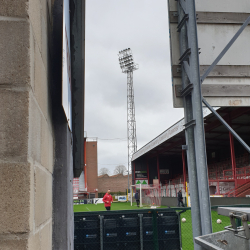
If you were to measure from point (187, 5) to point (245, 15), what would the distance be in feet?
3.89

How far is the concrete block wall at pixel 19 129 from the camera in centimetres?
143

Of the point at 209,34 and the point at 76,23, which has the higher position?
the point at 209,34

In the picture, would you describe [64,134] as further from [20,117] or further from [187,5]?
[187,5]

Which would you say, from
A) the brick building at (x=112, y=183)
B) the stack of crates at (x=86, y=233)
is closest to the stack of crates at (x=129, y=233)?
the stack of crates at (x=86, y=233)

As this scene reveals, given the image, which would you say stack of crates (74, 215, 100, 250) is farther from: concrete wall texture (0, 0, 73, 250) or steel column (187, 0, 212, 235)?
concrete wall texture (0, 0, 73, 250)

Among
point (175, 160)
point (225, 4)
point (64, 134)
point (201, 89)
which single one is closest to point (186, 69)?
point (201, 89)

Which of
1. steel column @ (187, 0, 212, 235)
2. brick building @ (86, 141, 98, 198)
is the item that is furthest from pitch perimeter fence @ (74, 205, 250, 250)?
brick building @ (86, 141, 98, 198)

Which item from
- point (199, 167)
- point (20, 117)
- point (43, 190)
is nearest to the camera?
point (20, 117)

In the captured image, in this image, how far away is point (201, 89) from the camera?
17.9 feet

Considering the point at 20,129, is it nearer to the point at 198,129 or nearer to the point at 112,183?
the point at 198,129

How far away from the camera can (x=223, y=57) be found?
5668 mm

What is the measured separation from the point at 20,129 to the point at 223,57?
4905 mm

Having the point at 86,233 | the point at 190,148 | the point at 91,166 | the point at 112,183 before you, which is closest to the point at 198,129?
the point at 190,148

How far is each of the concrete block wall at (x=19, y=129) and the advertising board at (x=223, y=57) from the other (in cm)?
425
